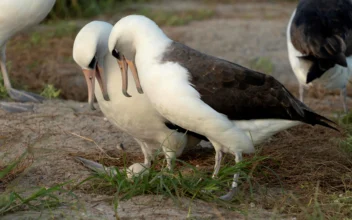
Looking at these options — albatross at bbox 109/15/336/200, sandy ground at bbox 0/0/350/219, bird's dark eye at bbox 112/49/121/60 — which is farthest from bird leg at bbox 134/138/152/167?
bird's dark eye at bbox 112/49/121/60

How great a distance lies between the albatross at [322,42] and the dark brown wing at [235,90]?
184 cm

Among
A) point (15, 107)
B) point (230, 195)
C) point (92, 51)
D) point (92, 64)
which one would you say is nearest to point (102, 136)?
point (15, 107)

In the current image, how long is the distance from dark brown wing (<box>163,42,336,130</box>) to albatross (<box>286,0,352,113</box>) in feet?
6.04

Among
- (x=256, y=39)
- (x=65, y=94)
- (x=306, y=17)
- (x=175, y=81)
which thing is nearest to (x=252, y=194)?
(x=175, y=81)

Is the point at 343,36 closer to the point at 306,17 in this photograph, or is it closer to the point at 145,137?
the point at 306,17

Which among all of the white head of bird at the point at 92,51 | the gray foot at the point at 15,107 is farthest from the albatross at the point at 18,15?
the white head of bird at the point at 92,51

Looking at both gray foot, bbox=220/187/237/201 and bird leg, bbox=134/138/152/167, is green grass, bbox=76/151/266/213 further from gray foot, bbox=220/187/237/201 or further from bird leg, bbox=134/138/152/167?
bird leg, bbox=134/138/152/167

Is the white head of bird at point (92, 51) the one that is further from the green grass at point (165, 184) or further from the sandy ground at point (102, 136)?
the green grass at point (165, 184)

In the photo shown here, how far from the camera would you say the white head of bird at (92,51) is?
5.32 meters

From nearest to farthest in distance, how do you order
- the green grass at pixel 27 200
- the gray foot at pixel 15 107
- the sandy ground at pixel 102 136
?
the green grass at pixel 27 200 → the sandy ground at pixel 102 136 → the gray foot at pixel 15 107

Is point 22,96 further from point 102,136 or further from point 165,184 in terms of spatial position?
point 165,184

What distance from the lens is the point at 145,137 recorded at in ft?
18.2

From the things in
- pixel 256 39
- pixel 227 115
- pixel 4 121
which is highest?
pixel 227 115

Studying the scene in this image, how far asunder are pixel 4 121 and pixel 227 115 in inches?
90.2
